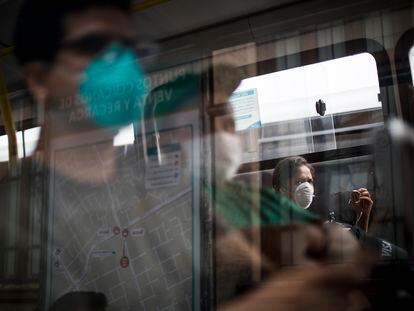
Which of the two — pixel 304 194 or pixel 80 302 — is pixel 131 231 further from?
pixel 304 194

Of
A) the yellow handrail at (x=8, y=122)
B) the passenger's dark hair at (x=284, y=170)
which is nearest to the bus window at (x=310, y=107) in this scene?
the passenger's dark hair at (x=284, y=170)

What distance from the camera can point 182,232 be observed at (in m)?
1.81

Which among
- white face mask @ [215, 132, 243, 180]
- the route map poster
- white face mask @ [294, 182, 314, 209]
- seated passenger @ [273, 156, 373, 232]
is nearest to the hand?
seated passenger @ [273, 156, 373, 232]

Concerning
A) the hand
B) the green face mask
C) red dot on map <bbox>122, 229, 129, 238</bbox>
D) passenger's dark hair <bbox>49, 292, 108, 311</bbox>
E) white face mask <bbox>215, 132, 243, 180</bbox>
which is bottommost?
passenger's dark hair <bbox>49, 292, 108, 311</bbox>

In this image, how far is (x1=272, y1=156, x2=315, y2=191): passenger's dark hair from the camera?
1740 mm

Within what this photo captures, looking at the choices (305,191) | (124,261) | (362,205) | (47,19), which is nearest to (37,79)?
(47,19)

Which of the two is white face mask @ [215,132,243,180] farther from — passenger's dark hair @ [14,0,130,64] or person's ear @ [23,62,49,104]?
person's ear @ [23,62,49,104]

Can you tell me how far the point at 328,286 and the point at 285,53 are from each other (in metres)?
0.87

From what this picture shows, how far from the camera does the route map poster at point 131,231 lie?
5.95 ft

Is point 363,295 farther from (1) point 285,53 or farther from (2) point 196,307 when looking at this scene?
(1) point 285,53

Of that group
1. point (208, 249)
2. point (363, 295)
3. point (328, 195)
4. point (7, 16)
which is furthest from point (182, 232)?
point (7, 16)

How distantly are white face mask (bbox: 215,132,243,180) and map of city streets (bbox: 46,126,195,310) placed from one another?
12cm

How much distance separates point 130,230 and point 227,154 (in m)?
0.54

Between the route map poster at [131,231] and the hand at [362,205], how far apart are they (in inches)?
23.8
